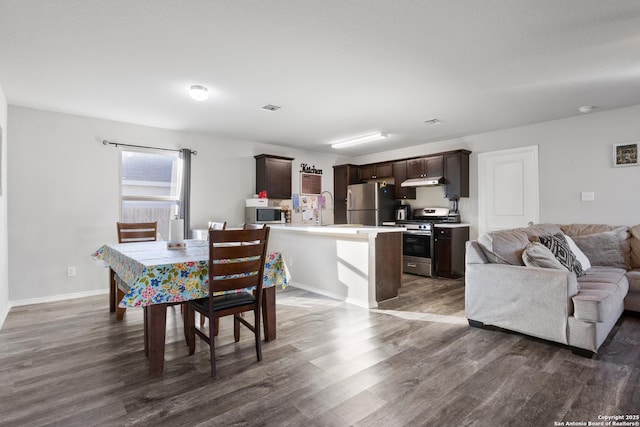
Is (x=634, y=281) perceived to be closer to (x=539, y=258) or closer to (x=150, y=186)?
(x=539, y=258)

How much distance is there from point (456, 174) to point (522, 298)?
3183 millimetres

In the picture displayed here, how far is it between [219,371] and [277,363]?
0.40 metres

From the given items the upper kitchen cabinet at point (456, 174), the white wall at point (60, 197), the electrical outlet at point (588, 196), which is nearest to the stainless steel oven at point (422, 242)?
the upper kitchen cabinet at point (456, 174)

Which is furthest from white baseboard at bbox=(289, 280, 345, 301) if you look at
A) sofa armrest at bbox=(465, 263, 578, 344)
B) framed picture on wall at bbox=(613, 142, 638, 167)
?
framed picture on wall at bbox=(613, 142, 638, 167)

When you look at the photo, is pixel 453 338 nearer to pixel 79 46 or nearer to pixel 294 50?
pixel 294 50

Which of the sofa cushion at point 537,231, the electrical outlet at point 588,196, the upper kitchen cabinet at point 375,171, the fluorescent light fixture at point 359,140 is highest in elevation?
the fluorescent light fixture at point 359,140

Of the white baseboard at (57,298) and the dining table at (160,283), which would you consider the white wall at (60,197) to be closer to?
the white baseboard at (57,298)

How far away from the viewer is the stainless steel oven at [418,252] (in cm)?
566

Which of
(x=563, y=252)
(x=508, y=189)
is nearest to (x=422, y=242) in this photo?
(x=508, y=189)

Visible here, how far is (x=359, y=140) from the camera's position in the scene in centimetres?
591

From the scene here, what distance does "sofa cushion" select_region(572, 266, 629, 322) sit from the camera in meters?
2.46

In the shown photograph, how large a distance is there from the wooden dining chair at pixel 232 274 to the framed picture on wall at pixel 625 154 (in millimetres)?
4623

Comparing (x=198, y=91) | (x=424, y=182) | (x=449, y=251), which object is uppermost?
(x=198, y=91)

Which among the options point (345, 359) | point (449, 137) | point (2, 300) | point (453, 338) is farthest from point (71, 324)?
point (449, 137)
